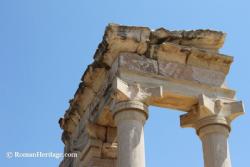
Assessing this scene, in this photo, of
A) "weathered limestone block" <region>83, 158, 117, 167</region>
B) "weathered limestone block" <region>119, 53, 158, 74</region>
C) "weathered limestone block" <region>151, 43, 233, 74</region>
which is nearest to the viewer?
"weathered limestone block" <region>119, 53, 158, 74</region>

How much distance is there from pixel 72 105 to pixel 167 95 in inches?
224

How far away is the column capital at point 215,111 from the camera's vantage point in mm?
19562

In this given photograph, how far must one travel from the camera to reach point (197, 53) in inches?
803

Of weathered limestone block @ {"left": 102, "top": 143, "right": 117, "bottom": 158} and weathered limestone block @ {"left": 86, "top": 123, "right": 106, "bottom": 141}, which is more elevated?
weathered limestone block @ {"left": 86, "top": 123, "right": 106, "bottom": 141}

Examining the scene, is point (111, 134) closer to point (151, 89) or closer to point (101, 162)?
point (101, 162)

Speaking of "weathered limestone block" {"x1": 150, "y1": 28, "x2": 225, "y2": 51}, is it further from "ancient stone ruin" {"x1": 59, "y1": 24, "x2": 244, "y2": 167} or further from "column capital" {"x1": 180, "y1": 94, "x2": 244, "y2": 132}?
"column capital" {"x1": 180, "y1": 94, "x2": 244, "y2": 132}

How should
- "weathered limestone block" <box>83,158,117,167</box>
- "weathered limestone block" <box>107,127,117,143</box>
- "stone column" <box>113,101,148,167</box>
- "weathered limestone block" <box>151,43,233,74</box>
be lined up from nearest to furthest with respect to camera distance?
"stone column" <box>113,101,148,167</box>
"weathered limestone block" <box>151,43,233,74</box>
"weathered limestone block" <box>83,158,117,167</box>
"weathered limestone block" <box>107,127,117,143</box>

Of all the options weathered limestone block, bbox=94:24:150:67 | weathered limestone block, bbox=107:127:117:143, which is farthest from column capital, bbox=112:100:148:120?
weathered limestone block, bbox=107:127:117:143

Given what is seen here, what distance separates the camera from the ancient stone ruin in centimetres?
1853

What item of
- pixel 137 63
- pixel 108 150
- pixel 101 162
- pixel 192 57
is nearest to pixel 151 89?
pixel 137 63

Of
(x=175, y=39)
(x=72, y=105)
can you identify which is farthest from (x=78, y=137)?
(x=175, y=39)

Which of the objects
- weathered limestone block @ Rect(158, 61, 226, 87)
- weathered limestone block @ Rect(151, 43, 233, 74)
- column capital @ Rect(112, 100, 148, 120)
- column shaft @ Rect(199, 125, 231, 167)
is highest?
weathered limestone block @ Rect(151, 43, 233, 74)

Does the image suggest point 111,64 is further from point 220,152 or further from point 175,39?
point 220,152

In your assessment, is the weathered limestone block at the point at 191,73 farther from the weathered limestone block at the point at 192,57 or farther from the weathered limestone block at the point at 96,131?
the weathered limestone block at the point at 96,131
